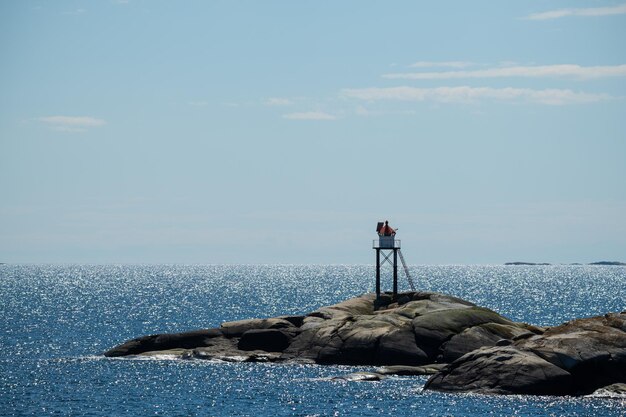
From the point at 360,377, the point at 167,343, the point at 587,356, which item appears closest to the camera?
the point at 587,356

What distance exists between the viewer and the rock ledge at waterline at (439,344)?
55.2 m

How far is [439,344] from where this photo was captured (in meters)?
65.2

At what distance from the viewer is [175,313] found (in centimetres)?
12738

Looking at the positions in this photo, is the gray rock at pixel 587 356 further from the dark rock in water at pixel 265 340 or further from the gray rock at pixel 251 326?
the gray rock at pixel 251 326

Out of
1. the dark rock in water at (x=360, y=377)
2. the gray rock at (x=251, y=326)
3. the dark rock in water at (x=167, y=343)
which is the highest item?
the gray rock at (x=251, y=326)

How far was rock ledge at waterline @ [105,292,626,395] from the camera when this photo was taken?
55250mm

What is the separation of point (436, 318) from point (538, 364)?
12525mm

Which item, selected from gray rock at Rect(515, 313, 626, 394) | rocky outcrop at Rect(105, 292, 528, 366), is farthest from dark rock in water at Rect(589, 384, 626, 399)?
rocky outcrop at Rect(105, 292, 528, 366)

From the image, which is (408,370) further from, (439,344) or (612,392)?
(612,392)

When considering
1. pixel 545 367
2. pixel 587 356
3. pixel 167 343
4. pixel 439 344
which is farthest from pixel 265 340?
pixel 587 356

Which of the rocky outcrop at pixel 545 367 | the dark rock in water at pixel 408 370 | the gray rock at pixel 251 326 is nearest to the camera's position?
the rocky outcrop at pixel 545 367

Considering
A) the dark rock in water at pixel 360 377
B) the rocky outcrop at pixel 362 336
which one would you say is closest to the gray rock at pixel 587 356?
the rocky outcrop at pixel 362 336

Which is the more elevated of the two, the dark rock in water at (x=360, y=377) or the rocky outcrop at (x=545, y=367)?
the rocky outcrop at (x=545, y=367)

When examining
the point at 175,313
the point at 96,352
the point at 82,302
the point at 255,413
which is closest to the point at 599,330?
the point at 255,413
